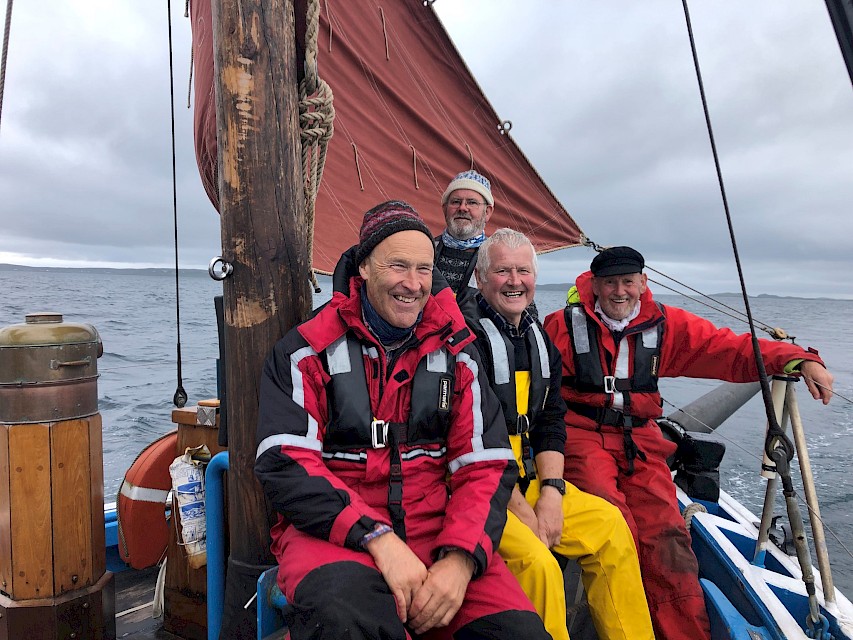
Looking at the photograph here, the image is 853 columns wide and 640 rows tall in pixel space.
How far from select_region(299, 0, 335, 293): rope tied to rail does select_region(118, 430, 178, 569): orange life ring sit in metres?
1.46

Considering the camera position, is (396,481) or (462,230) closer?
(396,481)

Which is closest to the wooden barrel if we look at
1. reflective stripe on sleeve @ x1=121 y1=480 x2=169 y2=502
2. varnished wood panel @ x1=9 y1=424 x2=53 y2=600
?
varnished wood panel @ x1=9 y1=424 x2=53 y2=600

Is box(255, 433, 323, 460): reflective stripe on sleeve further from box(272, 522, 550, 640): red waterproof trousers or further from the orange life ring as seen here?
the orange life ring

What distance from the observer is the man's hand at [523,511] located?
2.13 metres

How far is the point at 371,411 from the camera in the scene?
1.80 m

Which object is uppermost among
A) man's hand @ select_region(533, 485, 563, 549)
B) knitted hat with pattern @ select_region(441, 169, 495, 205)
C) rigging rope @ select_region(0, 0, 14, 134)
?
rigging rope @ select_region(0, 0, 14, 134)

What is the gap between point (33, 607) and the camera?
216cm

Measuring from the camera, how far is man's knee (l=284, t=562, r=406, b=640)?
1415 millimetres

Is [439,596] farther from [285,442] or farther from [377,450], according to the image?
[285,442]

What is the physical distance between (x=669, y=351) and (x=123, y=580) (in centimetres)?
325

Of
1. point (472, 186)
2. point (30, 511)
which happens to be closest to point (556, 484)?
point (472, 186)

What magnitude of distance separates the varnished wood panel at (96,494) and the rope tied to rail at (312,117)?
1159mm

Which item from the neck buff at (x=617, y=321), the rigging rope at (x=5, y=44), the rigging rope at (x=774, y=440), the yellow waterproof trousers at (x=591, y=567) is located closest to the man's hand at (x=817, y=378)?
the rigging rope at (x=774, y=440)

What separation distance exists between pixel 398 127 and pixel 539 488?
3668mm
